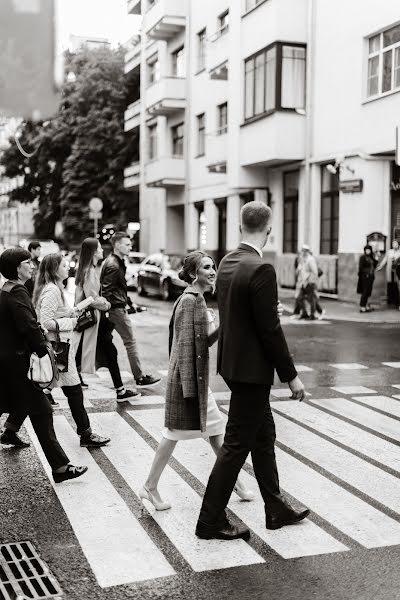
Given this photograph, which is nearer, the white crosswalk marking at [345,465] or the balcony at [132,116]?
the white crosswalk marking at [345,465]

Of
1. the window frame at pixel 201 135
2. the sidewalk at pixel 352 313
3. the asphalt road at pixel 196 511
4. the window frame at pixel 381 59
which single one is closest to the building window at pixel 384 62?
the window frame at pixel 381 59

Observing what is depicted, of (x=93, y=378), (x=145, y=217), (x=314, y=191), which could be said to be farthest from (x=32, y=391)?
(x=145, y=217)

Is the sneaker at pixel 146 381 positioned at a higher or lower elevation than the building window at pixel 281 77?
lower

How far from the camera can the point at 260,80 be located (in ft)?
82.2

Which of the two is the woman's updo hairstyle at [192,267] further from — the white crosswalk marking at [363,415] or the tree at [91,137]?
the tree at [91,137]

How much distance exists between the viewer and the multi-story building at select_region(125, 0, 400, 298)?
21500mm

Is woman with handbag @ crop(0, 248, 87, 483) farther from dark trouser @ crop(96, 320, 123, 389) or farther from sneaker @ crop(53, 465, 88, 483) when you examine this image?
dark trouser @ crop(96, 320, 123, 389)

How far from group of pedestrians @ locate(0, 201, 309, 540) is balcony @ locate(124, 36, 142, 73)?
3655cm

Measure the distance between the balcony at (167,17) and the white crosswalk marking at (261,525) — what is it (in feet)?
99.0

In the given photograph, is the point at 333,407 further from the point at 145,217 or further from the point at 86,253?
the point at 145,217

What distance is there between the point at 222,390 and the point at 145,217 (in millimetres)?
32228

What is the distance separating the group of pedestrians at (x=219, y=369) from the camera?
463 cm

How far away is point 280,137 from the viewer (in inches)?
947

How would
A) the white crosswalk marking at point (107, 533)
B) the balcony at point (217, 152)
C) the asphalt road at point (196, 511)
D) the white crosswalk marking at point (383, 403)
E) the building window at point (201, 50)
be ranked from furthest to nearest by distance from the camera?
the building window at point (201, 50) < the balcony at point (217, 152) < the white crosswalk marking at point (383, 403) < the white crosswalk marking at point (107, 533) < the asphalt road at point (196, 511)
